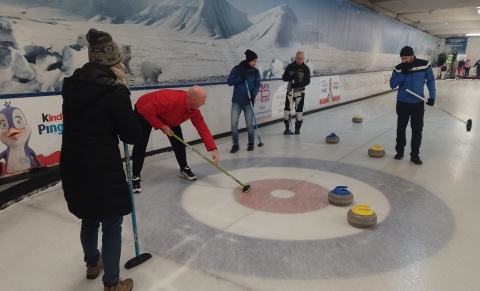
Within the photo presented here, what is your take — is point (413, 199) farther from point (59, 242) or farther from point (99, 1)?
point (99, 1)

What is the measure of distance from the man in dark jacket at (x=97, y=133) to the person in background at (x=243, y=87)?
164 inches

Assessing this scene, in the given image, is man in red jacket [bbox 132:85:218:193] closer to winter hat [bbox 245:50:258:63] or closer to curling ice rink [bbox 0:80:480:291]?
curling ice rink [bbox 0:80:480:291]

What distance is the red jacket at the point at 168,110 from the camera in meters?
3.84

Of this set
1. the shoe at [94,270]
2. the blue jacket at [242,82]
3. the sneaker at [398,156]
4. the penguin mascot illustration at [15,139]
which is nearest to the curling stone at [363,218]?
the shoe at [94,270]

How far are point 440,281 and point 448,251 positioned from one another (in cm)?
50

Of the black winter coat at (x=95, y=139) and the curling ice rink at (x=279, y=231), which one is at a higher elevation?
the black winter coat at (x=95, y=139)

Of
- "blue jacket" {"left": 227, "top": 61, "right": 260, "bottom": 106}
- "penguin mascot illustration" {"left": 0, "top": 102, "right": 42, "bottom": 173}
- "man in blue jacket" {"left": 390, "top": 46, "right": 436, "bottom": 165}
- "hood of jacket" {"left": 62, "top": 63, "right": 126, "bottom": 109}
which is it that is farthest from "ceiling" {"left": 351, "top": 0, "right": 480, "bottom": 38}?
"hood of jacket" {"left": 62, "top": 63, "right": 126, "bottom": 109}

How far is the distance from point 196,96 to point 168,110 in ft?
1.65

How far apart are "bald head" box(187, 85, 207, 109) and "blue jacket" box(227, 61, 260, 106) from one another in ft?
8.12

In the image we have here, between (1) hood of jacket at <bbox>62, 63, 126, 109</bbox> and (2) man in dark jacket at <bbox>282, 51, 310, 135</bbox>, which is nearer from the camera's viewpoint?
(1) hood of jacket at <bbox>62, 63, 126, 109</bbox>

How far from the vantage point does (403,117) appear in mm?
5352

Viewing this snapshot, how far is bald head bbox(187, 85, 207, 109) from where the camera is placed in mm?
3576

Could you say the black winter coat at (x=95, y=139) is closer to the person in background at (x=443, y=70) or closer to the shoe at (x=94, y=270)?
the shoe at (x=94, y=270)

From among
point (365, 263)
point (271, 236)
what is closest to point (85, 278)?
point (271, 236)
